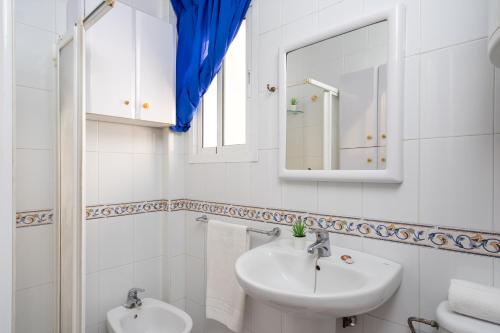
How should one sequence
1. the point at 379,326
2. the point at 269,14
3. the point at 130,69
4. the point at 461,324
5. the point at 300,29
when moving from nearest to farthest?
the point at 461,324
the point at 379,326
the point at 300,29
the point at 269,14
the point at 130,69

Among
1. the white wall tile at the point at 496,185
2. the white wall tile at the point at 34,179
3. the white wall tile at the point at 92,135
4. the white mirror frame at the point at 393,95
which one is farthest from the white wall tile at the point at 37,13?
the white wall tile at the point at 496,185

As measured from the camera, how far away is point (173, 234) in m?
1.95

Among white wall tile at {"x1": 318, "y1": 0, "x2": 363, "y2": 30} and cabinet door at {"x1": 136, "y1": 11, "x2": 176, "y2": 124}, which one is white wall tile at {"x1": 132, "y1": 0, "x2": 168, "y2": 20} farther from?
white wall tile at {"x1": 318, "y1": 0, "x2": 363, "y2": 30}

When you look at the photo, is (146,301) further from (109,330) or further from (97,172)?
(97,172)

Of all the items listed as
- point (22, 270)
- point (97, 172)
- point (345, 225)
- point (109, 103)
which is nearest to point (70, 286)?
point (22, 270)

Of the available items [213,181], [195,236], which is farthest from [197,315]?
[213,181]

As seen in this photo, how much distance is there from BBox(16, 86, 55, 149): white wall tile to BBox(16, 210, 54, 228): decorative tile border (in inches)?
9.2

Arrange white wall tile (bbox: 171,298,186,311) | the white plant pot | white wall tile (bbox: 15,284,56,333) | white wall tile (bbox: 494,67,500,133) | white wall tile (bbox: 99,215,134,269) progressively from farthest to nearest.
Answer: white wall tile (bbox: 171,298,186,311) < white wall tile (bbox: 99,215,134,269) < the white plant pot < white wall tile (bbox: 15,284,56,333) < white wall tile (bbox: 494,67,500,133)

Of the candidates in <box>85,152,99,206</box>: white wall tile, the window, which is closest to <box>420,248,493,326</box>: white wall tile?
the window

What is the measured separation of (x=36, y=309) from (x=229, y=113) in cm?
131

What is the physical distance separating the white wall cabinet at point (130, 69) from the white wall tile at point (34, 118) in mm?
387

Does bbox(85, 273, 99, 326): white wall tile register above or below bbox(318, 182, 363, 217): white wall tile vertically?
below

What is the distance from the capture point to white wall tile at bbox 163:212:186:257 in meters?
1.94

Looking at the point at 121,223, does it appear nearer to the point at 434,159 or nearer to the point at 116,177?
the point at 116,177
